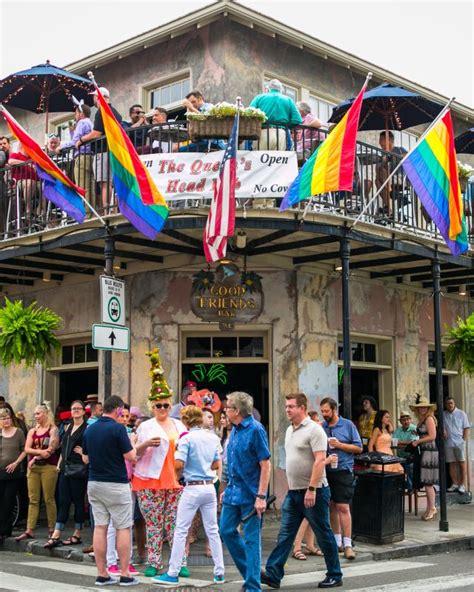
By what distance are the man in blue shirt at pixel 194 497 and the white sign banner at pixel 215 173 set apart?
377 centimetres

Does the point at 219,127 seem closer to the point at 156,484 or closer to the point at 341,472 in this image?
the point at 341,472

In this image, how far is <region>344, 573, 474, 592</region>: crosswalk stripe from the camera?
8.26 meters

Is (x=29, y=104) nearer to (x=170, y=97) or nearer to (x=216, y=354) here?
(x=170, y=97)

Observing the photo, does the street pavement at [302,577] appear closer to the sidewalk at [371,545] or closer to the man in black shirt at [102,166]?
the sidewalk at [371,545]

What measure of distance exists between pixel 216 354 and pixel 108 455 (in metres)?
5.61

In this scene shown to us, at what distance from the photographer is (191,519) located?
8508 millimetres

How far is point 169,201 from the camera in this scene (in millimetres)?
11914

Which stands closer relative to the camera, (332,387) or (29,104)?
(332,387)

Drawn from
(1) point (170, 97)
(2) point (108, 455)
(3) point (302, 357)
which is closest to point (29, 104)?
(1) point (170, 97)

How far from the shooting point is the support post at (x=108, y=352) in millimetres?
10953

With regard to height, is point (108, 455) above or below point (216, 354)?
below

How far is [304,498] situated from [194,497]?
108 centimetres

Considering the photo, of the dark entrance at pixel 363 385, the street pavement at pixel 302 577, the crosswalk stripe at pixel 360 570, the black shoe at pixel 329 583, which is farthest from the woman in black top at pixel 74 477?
the dark entrance at pixel 363 385

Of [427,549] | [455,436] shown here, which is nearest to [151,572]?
[427,549]
